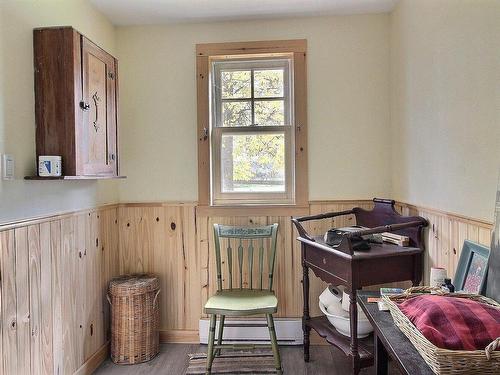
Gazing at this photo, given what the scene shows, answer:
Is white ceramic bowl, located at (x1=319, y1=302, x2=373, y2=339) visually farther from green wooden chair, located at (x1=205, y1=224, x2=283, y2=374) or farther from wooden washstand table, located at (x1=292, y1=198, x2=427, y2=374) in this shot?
green wooden chair, located at (x1=205, y1=224, x2=283, y2=374)

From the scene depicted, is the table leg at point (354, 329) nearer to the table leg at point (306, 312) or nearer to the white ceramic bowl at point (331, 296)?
the white ceramic bowl at point (331, 296)

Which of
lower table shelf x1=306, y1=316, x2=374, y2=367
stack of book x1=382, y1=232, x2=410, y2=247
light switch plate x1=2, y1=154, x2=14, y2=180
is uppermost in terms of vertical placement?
light switch plate x1=2, y1=154, x2=14, y2=180

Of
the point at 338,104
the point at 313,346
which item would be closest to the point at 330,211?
the point at 338,104

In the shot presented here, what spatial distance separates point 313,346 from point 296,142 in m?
1.46

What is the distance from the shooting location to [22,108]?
174 centimetres

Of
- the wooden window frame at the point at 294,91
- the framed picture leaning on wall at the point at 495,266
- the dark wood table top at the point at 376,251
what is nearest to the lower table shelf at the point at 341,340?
the dark wood table top at the point at 376,251

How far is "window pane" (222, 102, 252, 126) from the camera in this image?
9.00 ft

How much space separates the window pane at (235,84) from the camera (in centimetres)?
274

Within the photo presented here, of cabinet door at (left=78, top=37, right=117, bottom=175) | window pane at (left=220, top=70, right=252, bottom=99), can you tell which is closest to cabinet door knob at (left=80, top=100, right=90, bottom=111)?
cabinet door at (left=78, top=37, right=117, bottom=175)

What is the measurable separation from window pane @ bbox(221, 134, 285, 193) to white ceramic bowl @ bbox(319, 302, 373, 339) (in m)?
0.92

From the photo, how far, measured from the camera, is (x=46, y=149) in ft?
5.98

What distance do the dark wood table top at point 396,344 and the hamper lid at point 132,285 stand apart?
5.02ft

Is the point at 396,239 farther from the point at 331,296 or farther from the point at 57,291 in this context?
the point at 57,291

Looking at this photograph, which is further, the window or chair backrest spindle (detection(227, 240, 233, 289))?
the window
